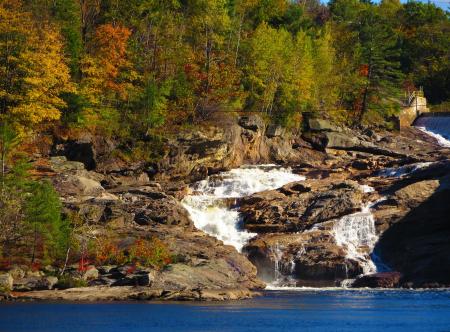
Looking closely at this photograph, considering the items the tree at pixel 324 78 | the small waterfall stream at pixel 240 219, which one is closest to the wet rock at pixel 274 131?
the small waterfall stream at pixel 240 219

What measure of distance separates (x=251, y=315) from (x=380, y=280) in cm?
1896

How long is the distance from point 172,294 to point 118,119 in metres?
33.8

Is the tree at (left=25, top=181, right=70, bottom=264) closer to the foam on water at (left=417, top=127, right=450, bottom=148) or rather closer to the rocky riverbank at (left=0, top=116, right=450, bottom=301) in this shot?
the rocky riverbank at (left=0, top=116, right=450, bottom=301)

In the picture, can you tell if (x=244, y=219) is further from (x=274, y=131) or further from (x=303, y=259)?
(x=274, y=131)

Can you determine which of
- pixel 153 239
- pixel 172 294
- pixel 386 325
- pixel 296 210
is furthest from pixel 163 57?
pixel 386 325

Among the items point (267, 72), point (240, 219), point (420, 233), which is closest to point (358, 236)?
point (420, 233)

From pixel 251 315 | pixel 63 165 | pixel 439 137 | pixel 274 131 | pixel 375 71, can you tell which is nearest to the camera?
pixel 251 315

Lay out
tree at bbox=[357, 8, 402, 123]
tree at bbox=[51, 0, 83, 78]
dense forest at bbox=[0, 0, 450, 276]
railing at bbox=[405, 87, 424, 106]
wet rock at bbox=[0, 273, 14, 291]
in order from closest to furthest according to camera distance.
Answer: wet rock at bbox=[0, 273, 14, 291]
dense forest at bbox=[0, 0, 450, 276]
tree at bbox=[51, 0, 83, 78]
tree at bbox=[357, 8, 402, 123]
railing at bbox=[405, 87, 424, 106]

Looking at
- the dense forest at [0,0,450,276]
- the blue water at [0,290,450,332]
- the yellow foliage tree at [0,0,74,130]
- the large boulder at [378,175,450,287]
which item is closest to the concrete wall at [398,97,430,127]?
the dense forest at [0,0,450,276]

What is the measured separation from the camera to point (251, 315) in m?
47.3

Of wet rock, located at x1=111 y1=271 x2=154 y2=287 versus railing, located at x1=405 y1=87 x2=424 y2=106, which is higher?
railing, located at x1=405 y1=87 x2=424 y2=106

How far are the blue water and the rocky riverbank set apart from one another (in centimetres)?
392

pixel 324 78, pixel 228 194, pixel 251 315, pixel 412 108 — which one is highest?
pixel 324 78

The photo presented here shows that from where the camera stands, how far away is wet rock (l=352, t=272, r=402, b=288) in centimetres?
6356
